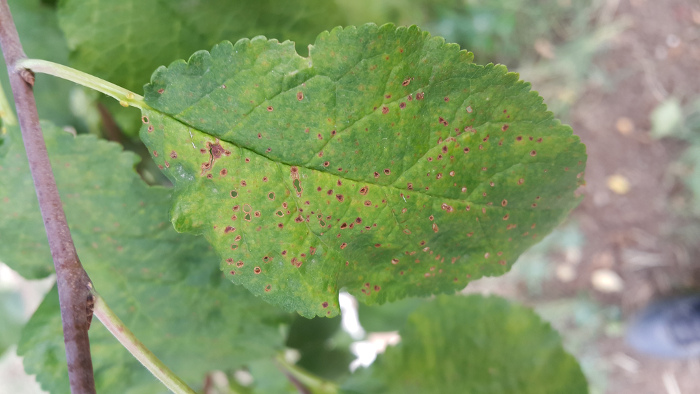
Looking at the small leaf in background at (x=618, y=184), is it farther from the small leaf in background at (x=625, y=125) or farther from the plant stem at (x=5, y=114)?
the plant stem at (x=5, y=114)

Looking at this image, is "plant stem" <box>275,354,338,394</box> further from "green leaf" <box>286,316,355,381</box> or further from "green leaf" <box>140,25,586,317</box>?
"green leaf" <box>140,25,586,317</box>

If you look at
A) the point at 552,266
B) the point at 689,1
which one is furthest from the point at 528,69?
the point at 552,266

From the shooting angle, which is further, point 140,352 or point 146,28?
point 146,28

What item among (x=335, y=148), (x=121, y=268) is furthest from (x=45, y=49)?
(x=335, y=148)

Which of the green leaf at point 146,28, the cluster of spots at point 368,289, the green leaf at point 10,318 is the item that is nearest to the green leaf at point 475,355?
the cluster of spots at point 368,289

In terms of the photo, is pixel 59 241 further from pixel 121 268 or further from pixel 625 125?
pixel 625 125

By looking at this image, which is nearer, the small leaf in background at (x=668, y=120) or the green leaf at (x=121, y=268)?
the green leaf at (x=121, y=268)
